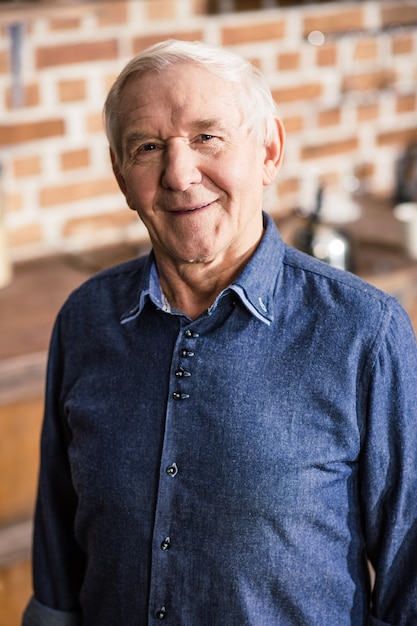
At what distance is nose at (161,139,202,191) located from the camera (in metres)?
1.22

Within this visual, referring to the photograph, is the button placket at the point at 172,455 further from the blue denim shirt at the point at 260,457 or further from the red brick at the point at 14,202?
the red brick at the point at 14,202

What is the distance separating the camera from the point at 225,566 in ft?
4.09

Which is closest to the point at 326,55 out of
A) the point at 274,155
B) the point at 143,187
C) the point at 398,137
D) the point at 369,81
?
the point at 369,81

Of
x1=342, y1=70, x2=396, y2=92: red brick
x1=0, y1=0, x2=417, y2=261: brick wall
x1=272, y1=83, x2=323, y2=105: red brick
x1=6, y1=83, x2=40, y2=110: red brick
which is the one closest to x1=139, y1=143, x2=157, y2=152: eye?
x1=0, y1=0, x2=417, y2=261: brick wall

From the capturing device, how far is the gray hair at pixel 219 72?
1227 millimetres

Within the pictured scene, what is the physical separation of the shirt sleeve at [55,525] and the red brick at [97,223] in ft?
4.24

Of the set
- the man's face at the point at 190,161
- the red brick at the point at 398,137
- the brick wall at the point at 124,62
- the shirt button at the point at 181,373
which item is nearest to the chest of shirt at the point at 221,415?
the shirt button at the point at 181,373

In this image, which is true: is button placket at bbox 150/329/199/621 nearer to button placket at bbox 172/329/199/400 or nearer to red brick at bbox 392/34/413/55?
button placket at bbox 172/329/199/400

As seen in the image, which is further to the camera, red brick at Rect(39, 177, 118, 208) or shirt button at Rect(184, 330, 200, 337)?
red brick at Rect(39, 177, 118, 208)

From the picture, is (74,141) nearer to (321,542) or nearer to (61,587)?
(61,587)

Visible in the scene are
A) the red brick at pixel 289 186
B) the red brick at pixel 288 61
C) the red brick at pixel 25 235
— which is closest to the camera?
the red brick at pixel 25 235

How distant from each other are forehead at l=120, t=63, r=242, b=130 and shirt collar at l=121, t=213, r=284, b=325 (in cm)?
18

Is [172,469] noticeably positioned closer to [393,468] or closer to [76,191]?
[393,468]

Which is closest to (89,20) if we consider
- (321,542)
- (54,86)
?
(54,86)
